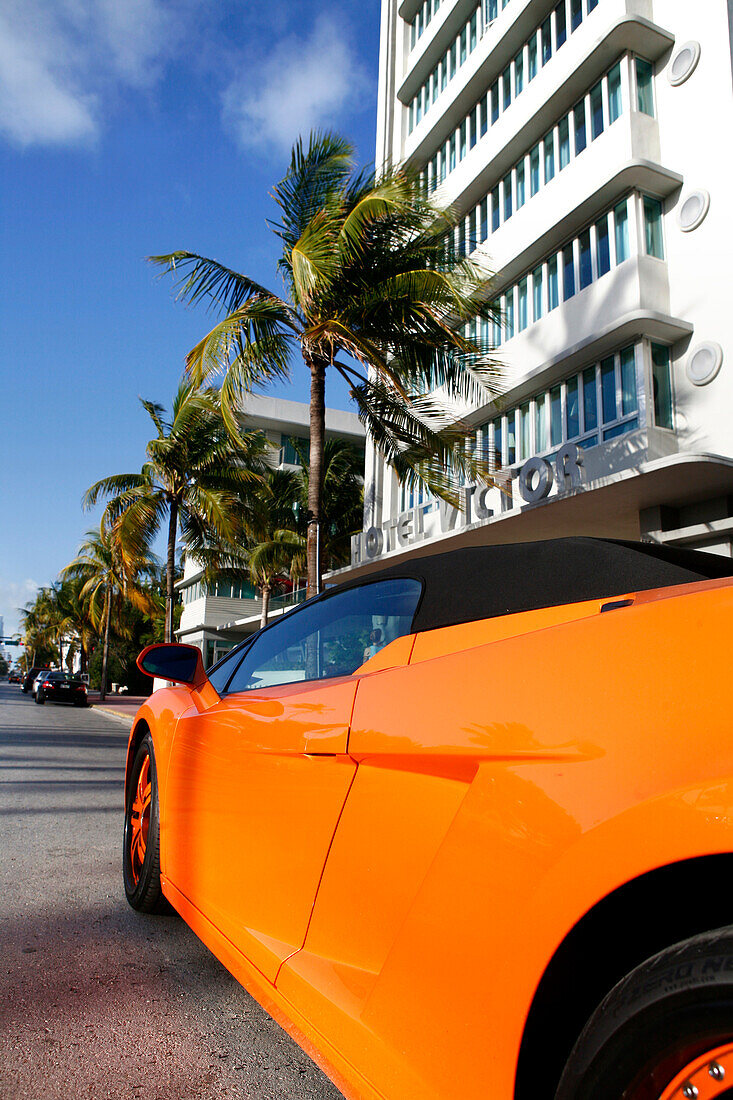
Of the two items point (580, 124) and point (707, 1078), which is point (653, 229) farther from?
point (707, 1078)

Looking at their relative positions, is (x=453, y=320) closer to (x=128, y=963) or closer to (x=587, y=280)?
(x=587, y=280)

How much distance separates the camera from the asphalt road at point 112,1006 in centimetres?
201

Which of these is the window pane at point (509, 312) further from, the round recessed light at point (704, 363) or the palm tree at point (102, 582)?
the palm tree at point (102, 582)

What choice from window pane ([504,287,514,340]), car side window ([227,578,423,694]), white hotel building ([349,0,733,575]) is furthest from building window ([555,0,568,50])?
car side window ([227,578,423,694])

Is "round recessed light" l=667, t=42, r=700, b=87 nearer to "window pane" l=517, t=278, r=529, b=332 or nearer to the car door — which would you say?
"window pane" l=517, t=278, r=529, b=332

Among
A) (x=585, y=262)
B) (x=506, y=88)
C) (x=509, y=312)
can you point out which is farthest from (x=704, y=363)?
(x=506, y=88)

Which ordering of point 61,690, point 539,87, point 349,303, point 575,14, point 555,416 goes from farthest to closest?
point 61,690 → point 539,87 → point 575,14 → point 555,416 → point 349,303

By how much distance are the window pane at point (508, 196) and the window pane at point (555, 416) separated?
17.4 ft

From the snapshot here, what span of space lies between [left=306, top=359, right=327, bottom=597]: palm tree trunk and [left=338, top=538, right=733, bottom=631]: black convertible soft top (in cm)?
947

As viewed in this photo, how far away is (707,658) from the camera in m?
1.05

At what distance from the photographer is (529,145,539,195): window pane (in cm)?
1731

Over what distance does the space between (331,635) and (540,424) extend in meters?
14.4

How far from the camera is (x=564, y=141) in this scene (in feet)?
54.2

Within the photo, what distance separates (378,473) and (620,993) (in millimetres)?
21688
